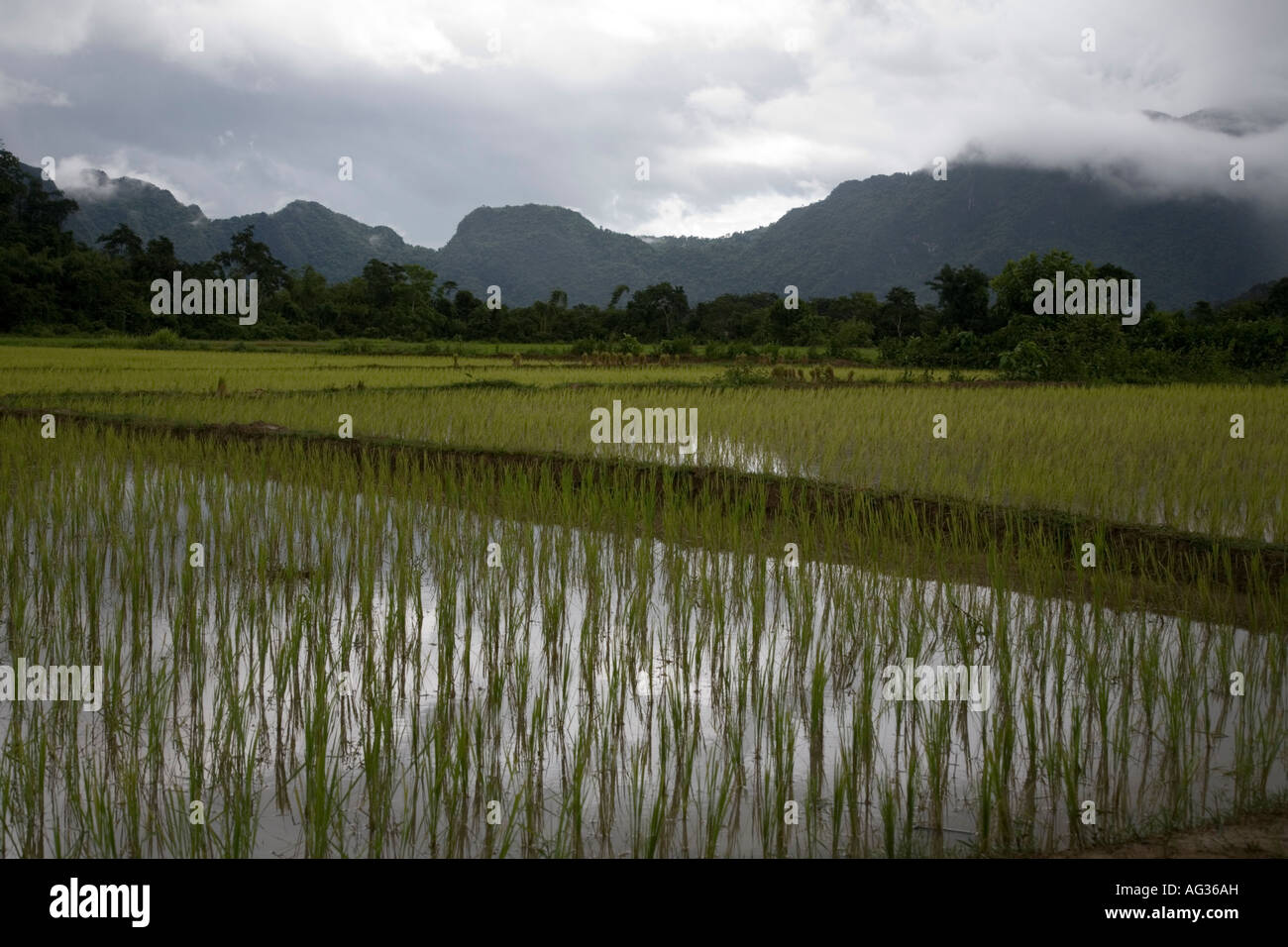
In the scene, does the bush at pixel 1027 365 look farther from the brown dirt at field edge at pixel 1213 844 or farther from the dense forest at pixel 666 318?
the brown dirt at field edge at pixel 1213 844

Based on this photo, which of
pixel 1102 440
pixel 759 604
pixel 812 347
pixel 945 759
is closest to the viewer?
pixel 945 759

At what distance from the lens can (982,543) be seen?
191 inches

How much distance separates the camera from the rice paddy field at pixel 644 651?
84.4 inches

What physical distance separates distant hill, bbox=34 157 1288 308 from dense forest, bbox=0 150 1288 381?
35.8 meters

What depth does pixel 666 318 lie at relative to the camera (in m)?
32.8

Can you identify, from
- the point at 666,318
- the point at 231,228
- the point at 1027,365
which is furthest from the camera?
the point at 231,228

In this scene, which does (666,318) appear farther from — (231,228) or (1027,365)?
(231,228)

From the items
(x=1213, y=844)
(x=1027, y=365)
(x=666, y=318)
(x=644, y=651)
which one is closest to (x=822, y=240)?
(x=666, y=318)

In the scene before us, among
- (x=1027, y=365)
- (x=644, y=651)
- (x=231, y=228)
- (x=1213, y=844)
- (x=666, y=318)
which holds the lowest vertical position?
(x=1213, y=844)

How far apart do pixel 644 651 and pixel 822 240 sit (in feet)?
275

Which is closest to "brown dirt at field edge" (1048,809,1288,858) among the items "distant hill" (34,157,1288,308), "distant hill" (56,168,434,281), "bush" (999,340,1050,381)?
"bush" (999,340,1050,381)

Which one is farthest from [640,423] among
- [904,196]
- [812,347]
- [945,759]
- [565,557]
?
[904,196]
